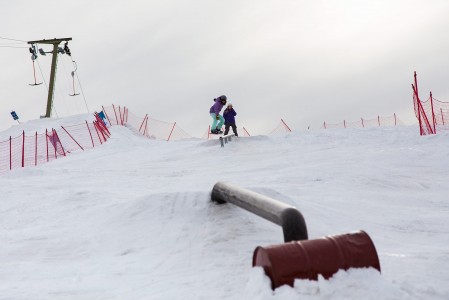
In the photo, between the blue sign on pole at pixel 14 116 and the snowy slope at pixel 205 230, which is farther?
the blue sign on pole at pixel 14 116

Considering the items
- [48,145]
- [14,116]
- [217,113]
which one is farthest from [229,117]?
[14,116]

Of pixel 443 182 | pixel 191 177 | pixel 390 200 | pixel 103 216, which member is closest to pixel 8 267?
pixel 103 216

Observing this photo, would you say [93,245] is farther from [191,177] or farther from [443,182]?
[443,182]

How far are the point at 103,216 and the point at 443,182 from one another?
694cm

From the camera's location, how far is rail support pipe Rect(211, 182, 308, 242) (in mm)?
4527

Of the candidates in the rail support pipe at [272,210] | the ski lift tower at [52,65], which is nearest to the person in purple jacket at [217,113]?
the rail support pipe at [272,210]

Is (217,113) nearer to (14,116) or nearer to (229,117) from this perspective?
(229,117)

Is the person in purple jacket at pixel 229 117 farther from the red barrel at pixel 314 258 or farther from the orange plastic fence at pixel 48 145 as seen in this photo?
the red barrel at pixel 314 258

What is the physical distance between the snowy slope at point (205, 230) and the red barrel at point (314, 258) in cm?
8

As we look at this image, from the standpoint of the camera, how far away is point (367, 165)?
475 inches

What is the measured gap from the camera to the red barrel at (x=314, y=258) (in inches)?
156

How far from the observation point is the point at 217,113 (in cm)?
1762

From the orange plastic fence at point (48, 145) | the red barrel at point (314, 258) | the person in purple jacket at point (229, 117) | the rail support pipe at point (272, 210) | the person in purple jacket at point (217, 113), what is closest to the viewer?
the red barrel at point (314, 258)

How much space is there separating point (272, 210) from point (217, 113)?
12.9 m
